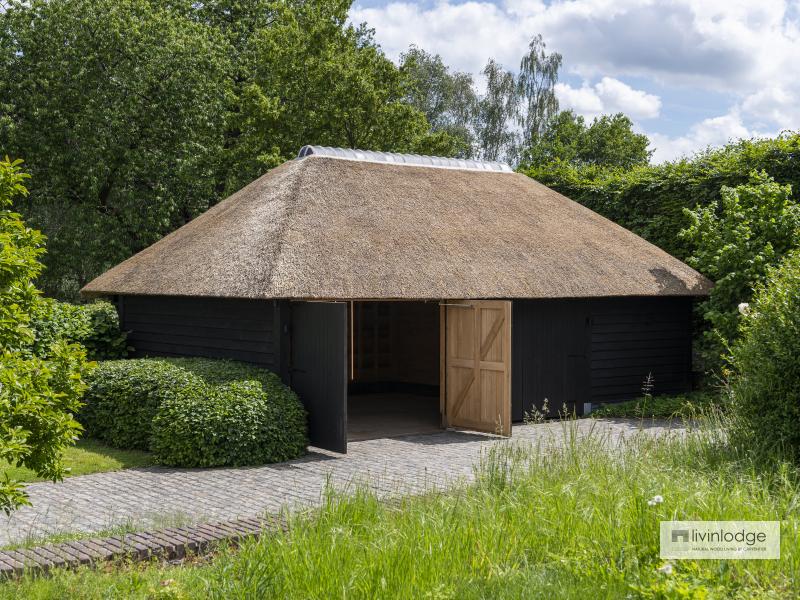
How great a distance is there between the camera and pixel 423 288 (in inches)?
505

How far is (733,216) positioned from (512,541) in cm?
1068

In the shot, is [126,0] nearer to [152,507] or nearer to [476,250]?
[476,250]

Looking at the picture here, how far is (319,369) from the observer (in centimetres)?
1172

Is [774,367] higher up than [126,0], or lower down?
lower down

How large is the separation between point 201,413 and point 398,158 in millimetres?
7624

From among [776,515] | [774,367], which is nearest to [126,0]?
[774,367]

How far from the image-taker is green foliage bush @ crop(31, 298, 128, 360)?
1524 cm

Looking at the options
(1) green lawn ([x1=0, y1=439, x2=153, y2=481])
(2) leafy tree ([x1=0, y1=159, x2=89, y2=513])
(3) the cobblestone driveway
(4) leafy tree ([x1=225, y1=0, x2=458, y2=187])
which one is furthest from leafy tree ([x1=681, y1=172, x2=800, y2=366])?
(4) leafy tree ([x1=225, y1=0, x2=458, y2=187])

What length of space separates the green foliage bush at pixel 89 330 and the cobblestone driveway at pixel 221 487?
5.50m

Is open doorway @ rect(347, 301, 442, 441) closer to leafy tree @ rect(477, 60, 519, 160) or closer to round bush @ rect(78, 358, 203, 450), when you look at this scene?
round bush @ rect(78, 358, 203, 450)

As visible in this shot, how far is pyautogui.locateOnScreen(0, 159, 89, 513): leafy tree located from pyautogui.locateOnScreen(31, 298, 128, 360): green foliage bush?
9295 millimetres

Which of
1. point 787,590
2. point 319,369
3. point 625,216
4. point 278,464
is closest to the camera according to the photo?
point 787,590

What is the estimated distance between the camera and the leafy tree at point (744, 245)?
A: 14703 mm

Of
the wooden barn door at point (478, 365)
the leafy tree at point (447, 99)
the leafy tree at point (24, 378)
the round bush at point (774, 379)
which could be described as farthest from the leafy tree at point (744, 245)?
the leafy tree at point (447, 99)
